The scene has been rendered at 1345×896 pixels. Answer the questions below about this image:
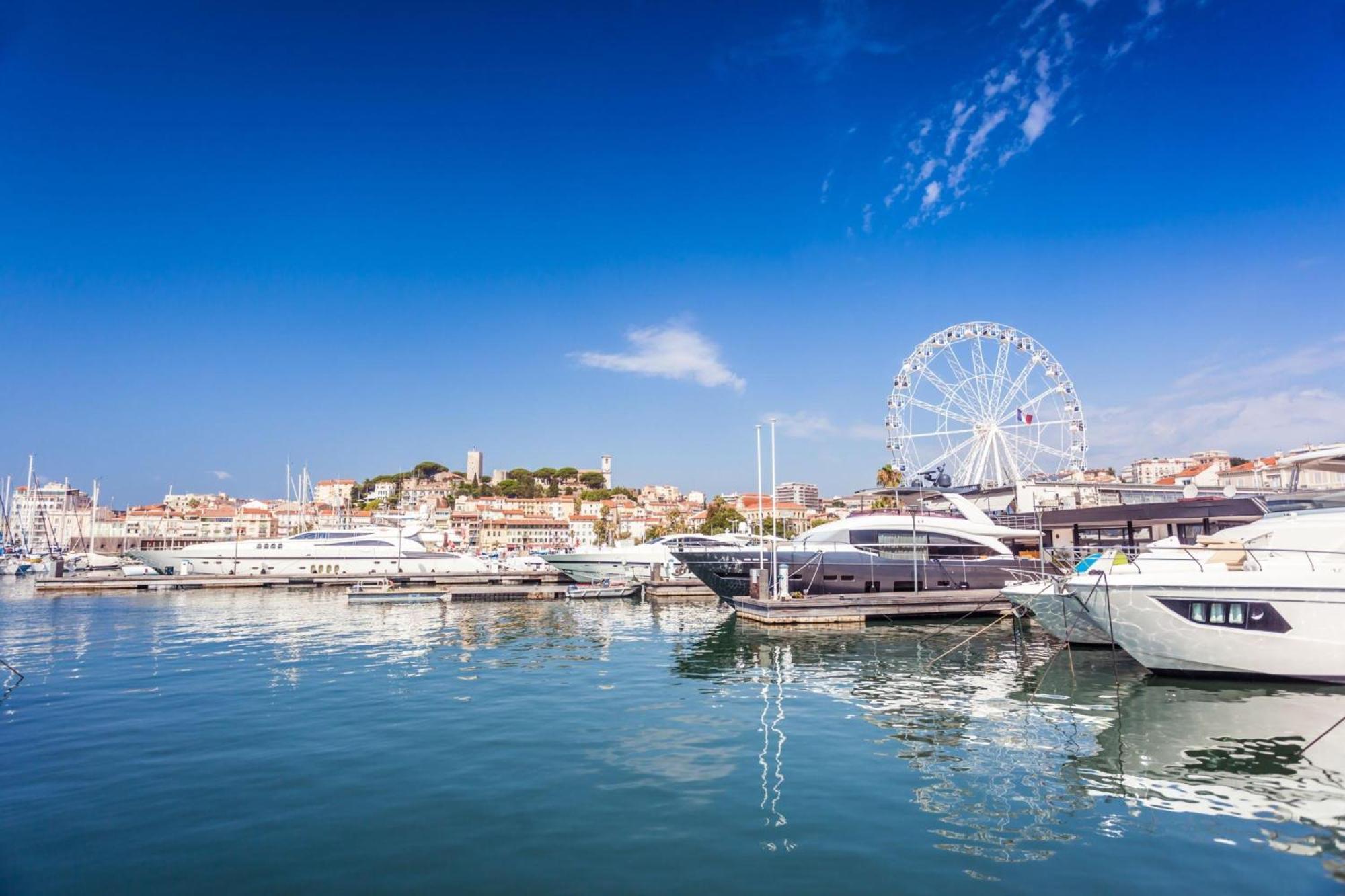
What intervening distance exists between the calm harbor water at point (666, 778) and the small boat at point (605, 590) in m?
22.6

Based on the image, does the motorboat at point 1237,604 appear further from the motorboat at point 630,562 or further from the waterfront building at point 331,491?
the waterfront building at point 331,491

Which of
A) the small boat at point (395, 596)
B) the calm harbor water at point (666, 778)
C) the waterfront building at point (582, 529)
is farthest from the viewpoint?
the waterfront building at point (582, 529)

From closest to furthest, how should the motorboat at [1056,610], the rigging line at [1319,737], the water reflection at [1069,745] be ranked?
1. the water reflection at [1069,745]
2. the rigging line at [1319,737]
3. the motorboat at [1056,610]

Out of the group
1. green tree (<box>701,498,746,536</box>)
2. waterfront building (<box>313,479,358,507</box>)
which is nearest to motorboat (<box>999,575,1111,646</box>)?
green tree (<box>701,498,746,536</box>)

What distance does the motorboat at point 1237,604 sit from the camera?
576 inches

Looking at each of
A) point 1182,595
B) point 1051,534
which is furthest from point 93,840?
point 1051,534

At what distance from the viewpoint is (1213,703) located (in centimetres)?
1395

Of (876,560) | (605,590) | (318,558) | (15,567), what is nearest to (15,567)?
(15,567)

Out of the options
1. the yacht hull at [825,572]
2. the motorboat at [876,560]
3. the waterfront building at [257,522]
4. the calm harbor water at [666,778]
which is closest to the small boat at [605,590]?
the motorboat at [876,560]

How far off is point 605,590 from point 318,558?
Answer: 86.6 feet

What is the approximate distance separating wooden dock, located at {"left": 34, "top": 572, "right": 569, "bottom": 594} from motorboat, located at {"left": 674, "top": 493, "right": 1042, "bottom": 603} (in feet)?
57.8

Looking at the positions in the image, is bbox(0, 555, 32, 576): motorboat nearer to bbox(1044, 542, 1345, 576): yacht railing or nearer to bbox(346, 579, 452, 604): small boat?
bbox(346, 579, 452, 604): small boat

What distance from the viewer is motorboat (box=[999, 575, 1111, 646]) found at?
749 inches

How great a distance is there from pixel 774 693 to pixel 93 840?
1146 centimetres
